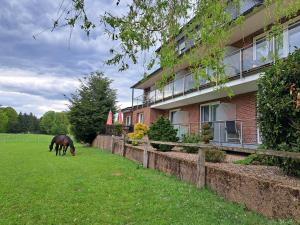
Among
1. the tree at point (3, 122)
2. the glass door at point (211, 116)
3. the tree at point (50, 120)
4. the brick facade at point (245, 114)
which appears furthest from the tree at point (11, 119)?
the glass door at point (211, 116)

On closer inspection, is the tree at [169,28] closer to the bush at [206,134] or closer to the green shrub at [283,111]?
the green shrub at [283,111]

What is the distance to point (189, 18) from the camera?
4.77 m

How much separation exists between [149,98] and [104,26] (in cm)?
2417

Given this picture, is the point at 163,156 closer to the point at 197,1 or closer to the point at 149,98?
the point at 197,1

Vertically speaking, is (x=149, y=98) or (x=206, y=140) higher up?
(x=149, y=98)

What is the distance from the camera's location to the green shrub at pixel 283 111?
6.34 m

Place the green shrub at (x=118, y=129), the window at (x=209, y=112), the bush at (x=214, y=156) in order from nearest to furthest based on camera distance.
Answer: the bush at (x=214, y=156) → the window at (x=209, y=112) → the green shrub at (x=118, y=129)

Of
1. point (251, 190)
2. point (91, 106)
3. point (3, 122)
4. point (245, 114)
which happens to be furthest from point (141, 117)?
point (3, 122)

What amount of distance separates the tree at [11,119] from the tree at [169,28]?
116452 millimetres

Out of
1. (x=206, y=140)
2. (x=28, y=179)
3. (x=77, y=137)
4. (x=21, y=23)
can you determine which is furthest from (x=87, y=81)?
(x=21, y=23)

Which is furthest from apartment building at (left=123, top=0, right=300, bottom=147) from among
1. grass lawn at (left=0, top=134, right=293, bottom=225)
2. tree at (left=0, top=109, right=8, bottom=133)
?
tree at (left=0, top=109, right=8, bottom=133)

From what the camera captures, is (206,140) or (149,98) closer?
(206,140)

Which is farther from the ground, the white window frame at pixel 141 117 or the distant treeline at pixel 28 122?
the distant treeline at pixel 28 122

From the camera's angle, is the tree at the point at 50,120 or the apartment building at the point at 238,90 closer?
the apartment building at the point at 238,90
